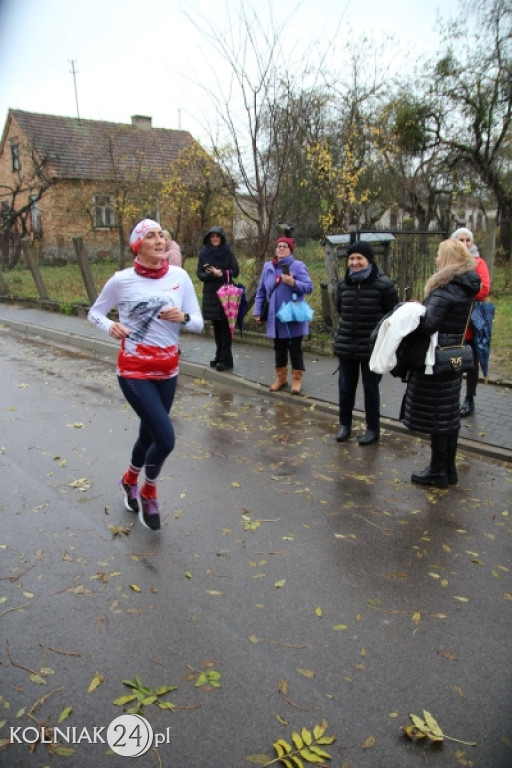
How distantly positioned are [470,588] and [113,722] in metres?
2.10

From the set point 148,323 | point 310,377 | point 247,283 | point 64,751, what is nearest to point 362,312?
point 148,323

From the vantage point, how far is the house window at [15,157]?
30583 millimetres

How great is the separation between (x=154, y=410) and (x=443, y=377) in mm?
2253

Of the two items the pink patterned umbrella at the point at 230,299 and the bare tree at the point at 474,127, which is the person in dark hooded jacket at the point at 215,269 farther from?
the bare tree at the point at 474,127

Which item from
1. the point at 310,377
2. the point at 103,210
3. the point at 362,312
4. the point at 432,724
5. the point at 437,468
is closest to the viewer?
the point at 432,724

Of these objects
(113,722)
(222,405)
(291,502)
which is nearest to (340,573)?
(291,502)

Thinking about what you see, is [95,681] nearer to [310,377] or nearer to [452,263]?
[452,263]

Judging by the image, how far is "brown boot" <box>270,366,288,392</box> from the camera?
25.9 ft

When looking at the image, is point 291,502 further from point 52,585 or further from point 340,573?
point 52,585

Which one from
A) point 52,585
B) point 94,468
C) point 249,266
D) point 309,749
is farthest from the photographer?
point 249,266

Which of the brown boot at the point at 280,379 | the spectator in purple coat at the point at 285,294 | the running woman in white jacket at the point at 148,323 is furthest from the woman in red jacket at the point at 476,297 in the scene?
the running woman in white jacket at the point at 148,323

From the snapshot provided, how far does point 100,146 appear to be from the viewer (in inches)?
770

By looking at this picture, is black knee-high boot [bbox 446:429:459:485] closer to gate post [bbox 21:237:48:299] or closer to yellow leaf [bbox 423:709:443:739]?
yellow leaf [bbox 423:709:443:739]

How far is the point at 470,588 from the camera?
3.46 metres
